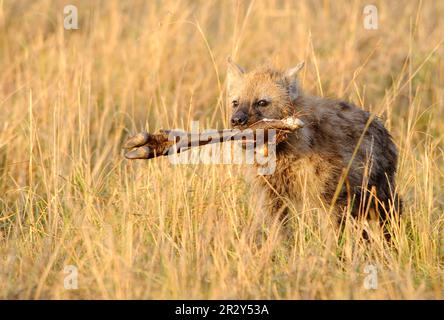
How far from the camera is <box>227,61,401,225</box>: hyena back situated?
6199 mm

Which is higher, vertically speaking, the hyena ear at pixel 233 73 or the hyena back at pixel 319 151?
the hyena ear at pixel 233 73

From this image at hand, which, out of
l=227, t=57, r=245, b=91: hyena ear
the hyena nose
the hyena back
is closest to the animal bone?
the hyena nose

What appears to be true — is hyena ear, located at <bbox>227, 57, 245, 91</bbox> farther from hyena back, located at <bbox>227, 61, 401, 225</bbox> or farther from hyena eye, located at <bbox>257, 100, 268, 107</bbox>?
hyena eye, located at <bbox>257, 100, 268, 107</bbox>

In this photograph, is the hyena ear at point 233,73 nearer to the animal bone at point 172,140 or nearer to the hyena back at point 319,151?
the hyena back at point 319,151

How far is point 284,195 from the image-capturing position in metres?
6.34

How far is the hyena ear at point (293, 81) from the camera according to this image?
6.47m

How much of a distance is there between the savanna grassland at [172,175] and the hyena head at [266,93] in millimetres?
362

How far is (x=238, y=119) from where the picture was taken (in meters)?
5.98

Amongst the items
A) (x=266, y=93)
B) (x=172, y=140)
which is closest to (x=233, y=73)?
(x=266, y=93)

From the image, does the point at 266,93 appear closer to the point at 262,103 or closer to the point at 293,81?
the point at 262,103

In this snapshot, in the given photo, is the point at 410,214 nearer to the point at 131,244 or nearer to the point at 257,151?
the point at 257,151

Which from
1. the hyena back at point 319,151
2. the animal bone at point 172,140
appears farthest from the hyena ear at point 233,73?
the animal bone at point 172,140

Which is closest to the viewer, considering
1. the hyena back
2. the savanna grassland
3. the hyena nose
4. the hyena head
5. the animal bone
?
the savanna grassland

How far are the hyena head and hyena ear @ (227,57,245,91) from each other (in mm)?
61
